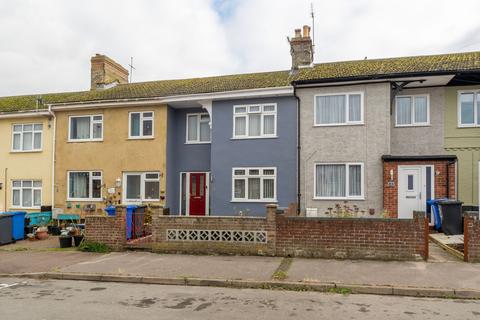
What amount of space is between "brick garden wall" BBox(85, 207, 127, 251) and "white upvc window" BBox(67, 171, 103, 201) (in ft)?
20.0

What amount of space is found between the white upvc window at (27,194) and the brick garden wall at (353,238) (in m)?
12.7

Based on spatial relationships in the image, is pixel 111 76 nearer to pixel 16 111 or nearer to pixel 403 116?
pixel 16 111

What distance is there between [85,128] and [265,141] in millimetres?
8016

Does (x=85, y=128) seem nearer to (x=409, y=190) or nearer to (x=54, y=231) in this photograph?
(x=54, y=231)

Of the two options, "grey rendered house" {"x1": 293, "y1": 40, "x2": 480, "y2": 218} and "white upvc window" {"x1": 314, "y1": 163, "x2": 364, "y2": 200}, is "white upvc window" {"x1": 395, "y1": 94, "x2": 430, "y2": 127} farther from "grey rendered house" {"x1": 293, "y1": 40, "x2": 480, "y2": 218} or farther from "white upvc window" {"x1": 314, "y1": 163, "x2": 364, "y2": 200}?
"white upvc window" {"x1": 314, "y1": 163, "x2": 364, "y2": 200}

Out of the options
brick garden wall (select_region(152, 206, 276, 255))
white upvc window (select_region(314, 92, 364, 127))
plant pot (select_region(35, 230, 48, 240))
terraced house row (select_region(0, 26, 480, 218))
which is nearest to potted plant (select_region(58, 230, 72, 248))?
plant pot (select_region(35, 230, 48, 240))

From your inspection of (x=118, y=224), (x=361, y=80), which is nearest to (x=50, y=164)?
(x=118, y=224)

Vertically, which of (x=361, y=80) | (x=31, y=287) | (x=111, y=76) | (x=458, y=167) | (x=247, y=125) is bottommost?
(x=31, y=287)

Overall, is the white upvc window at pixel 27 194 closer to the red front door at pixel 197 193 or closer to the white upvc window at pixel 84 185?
the white upvc window at pixel 84 185

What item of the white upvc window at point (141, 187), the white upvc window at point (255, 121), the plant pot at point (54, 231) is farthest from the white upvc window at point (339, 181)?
the plant pot at point (54, 231)

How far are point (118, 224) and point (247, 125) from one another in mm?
6563

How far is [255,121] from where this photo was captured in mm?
15766

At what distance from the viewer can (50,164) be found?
1792 cm

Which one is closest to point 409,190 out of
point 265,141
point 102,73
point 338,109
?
point 338,109
